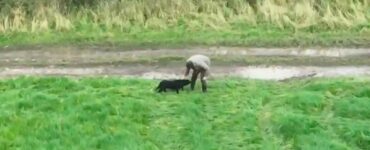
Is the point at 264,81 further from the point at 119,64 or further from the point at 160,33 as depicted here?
the point at 160,33

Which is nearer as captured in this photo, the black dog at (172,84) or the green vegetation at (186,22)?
the black dog at (172,84)

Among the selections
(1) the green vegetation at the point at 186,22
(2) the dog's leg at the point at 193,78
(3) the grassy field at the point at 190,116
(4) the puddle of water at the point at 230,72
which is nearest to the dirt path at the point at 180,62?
(4) the puddle of water at the point at 230,72

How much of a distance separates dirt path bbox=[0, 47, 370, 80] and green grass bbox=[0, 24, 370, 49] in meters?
0.47

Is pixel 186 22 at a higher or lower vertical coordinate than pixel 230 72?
higher

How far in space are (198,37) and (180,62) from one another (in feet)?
7.18

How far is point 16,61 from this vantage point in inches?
837

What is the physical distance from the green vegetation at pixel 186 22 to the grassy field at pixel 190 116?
4.46 m

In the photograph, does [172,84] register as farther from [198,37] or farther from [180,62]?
[198,37]

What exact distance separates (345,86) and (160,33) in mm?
7288

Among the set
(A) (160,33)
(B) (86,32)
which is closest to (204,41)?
(A) (160,33)

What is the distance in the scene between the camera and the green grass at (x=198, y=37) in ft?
70.4

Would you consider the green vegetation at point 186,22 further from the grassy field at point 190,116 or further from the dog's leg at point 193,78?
the dog's leg at point 193,78

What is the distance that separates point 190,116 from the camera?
1553 centimetres

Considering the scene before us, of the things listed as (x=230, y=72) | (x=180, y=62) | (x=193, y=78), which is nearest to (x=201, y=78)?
(x=193, y=78)
